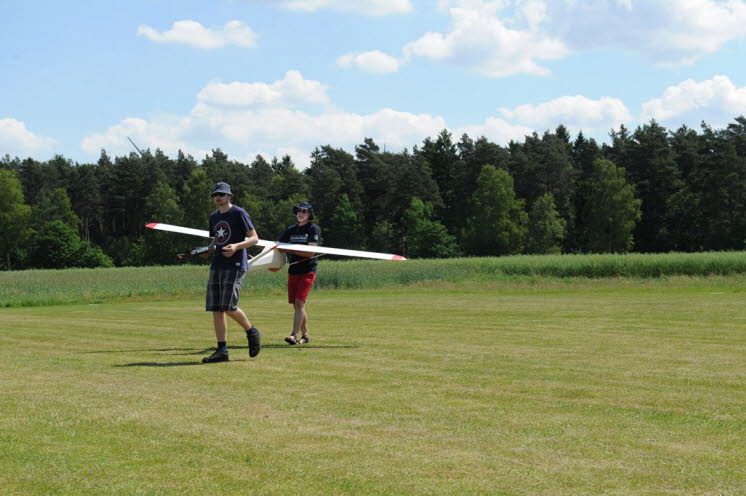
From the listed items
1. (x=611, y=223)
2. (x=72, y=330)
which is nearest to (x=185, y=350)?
(x=72, y=330)

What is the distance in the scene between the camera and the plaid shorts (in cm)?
1051

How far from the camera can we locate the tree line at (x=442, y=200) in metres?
95.4

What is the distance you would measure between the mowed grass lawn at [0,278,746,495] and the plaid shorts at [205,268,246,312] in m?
0.74

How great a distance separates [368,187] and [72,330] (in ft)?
334

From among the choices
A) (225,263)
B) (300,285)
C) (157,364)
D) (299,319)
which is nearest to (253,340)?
(225,263)

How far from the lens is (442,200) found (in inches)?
4464

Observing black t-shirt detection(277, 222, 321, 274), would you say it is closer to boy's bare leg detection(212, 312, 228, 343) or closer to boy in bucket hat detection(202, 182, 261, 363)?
boy in bucket hat detection(202, 182, 261, 363)

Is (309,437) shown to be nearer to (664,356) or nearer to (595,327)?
(664,356)

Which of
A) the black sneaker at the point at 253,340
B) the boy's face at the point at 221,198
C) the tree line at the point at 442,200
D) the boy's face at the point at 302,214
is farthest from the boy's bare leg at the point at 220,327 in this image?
the tree line at the point at 442,200

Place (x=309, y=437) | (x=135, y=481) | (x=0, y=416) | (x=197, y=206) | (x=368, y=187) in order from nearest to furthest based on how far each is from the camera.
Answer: (x=135, y=481), (x=309, y=437), (x=0, y=416), (x=197, y=206), (x=368, y=187)

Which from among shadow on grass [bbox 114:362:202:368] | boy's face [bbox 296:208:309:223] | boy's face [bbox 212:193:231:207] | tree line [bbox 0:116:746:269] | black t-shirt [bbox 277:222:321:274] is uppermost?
tree line [bbox 0:116:746:269]

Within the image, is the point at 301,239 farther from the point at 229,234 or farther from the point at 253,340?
the point at 253,340

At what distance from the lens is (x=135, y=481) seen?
4.79 m

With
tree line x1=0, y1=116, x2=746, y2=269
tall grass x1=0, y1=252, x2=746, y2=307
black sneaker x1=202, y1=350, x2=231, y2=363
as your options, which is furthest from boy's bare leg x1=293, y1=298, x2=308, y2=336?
tree line x1=0, y1=116, x2=746, y2=269
